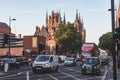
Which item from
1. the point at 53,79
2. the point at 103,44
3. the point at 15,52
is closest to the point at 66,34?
the point at 15,52

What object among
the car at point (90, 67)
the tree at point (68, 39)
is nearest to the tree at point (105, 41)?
the tree at point (68, 39)

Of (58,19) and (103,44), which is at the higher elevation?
(58,19)

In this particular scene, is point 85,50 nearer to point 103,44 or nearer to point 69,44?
point 69,44

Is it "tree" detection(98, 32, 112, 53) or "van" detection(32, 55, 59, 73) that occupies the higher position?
"tree" detection(98, 32, 112, 53)

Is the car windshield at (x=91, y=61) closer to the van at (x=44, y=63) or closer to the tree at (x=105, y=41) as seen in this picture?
the van at (x=44, y=63)

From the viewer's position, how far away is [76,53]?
131750 millimetres

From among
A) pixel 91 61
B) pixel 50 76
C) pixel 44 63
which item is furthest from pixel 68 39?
pixel 50 76

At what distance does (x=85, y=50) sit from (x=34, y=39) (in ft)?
234

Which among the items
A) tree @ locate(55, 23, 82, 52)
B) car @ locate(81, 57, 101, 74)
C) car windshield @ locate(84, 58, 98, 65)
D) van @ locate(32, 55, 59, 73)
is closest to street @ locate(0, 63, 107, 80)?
car @ locate(81, 57, 101, 74)

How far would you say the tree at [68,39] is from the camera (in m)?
122

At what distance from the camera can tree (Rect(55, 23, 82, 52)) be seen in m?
122

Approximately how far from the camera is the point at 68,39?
4887 inches

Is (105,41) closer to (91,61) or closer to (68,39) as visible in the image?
(68,39)

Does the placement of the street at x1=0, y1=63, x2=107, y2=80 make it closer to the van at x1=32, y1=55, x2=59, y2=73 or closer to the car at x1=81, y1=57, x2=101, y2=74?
the car at x1=81, y1=57, x2=101, y2=74
